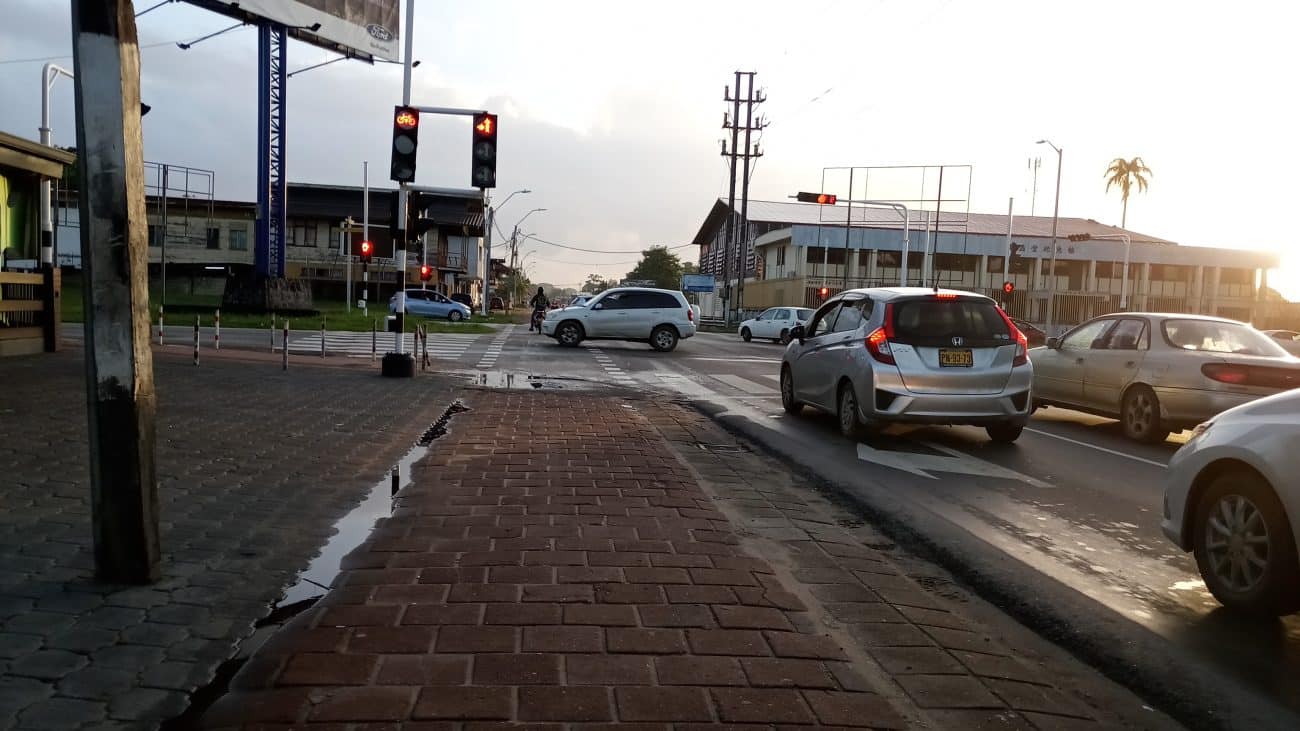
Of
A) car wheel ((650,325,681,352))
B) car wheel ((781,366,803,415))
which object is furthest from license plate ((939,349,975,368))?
car wheel ((650,325,681,352))

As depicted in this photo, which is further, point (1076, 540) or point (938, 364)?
point (938, 364)

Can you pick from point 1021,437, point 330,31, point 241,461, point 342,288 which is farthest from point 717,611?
point 342,288

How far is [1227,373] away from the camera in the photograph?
959 centimetres

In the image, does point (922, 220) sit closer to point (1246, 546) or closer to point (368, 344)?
point (368, 344)

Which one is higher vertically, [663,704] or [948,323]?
[948,323]

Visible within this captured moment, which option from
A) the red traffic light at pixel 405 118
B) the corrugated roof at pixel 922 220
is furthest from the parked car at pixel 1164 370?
the corrugated roof at pixel 922 220

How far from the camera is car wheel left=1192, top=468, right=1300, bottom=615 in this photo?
4.12 m

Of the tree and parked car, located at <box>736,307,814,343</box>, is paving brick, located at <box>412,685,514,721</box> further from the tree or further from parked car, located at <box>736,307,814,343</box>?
the tree

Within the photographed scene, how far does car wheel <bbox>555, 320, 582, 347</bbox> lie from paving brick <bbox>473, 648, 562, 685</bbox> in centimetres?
2408

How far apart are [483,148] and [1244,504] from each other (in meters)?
13.6

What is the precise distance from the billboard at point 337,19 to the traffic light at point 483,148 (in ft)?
71.5

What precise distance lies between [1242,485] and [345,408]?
9219mm

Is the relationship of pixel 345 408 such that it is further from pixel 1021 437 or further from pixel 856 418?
pixel 1021 437

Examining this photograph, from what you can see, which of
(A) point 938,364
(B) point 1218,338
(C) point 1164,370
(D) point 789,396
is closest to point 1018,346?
(A) point 938,364
